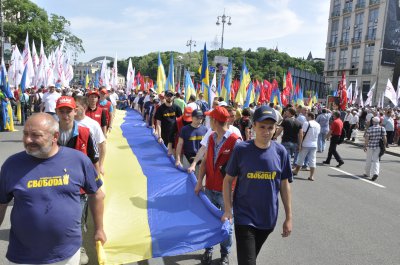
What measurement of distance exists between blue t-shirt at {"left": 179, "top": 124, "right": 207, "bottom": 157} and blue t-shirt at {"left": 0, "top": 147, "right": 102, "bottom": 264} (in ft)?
12.1

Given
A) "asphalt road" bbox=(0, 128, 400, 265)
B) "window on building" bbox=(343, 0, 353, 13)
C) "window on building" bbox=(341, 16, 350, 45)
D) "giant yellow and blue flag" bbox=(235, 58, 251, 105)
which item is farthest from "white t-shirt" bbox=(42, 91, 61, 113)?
"window on building" bbox=(343, 0, 353, 13)

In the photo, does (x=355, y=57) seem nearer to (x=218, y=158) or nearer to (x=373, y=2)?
(x=373, y=2)

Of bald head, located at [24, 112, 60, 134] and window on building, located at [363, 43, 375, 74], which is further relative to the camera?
window on building, located at [363, 43, 375, 74]

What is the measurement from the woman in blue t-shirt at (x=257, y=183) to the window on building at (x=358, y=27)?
64548 millimetres

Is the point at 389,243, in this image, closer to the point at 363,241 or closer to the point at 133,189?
the point at 363,241

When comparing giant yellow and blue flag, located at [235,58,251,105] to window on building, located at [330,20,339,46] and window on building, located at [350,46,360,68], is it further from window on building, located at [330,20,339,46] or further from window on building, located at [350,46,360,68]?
window on building, located at [330,20,339,46]

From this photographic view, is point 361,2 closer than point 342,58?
Yes

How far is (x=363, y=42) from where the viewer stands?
60.5 m

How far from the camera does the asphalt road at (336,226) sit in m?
5.27

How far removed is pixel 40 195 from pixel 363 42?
65.0 metres

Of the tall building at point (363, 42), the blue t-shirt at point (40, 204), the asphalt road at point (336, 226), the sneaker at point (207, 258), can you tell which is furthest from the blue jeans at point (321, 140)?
the tall building at point (363, 42)

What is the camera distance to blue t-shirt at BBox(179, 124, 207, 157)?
640cm

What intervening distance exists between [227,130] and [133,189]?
176 cm

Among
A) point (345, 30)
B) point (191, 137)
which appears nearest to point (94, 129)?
point (191, 137)
